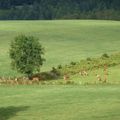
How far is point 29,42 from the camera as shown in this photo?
135 feet

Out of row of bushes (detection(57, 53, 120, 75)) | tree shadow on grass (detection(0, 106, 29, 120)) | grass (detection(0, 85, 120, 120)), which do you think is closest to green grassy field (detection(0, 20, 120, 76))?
row of bushes (detection(57, 53, 120, 75))

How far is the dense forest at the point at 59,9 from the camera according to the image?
510 ft

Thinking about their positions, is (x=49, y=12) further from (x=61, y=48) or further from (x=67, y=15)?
(x=61, y=48)

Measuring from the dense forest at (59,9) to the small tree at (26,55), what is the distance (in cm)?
10067

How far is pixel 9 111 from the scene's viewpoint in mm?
21562

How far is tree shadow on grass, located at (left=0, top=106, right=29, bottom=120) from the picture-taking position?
20.7 metres

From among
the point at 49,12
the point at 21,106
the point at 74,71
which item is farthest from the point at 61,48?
the point at 49,12

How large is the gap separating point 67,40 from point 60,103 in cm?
5515

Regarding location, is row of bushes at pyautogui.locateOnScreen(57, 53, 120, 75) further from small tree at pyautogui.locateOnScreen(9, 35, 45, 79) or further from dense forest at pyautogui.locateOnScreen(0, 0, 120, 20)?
dense forest at pyautogui.locateOnScreen(0, 0, 120, 20)

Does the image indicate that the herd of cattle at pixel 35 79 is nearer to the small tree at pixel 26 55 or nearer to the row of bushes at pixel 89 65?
the row of bushes at pixel 89 65

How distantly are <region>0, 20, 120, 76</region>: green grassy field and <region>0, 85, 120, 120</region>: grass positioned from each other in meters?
18.5

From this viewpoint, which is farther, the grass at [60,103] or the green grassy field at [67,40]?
the green grassy field at [67,40]

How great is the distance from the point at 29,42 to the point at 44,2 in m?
154

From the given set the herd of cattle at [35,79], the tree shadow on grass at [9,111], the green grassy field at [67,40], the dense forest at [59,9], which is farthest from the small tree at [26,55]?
the dense forest at [59,9]
